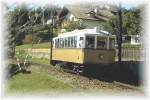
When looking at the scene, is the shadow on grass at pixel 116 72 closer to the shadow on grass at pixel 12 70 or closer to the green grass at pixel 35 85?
the green grass at pixel 35 85

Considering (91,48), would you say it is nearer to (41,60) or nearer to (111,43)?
(111,43)

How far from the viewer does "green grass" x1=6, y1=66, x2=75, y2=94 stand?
10441 millimetres

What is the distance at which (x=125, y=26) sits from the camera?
1845cm

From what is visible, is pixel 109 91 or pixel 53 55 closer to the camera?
pixel 109 91

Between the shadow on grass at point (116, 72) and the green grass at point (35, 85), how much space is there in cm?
296

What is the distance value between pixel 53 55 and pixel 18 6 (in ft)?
43.1

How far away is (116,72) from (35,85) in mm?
5720

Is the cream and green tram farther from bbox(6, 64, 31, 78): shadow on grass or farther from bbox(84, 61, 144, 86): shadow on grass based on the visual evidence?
bbox(6, 64, 31, 78): shadow on grass

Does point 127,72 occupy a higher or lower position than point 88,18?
lower

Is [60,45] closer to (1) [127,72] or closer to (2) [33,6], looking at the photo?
(1) [127,72]

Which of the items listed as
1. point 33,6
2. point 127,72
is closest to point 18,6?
point 33,6

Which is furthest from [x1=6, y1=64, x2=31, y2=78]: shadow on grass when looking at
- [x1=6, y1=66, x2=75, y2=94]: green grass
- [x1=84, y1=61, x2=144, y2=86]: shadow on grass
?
[x1=84, y1=61, x2=144, y2=86]: shadow on grass

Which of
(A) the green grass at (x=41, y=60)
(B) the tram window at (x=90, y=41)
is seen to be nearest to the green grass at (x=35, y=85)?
(A) the green grass at (x=41, y=60)

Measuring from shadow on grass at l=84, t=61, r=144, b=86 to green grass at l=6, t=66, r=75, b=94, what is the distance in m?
2.96
